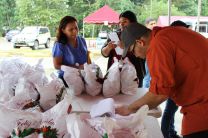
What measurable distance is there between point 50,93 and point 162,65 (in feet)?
1.87

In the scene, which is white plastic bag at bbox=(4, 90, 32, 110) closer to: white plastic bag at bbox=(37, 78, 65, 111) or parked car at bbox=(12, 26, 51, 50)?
white plastic bag at bbox=(37, 78, 65, 111)

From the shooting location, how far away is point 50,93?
1.45 meters

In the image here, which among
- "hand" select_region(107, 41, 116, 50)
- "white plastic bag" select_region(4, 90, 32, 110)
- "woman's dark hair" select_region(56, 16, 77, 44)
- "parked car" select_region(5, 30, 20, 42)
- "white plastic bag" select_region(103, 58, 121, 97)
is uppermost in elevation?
"woman's dark hair" select_region(56, 16, 77, 44)

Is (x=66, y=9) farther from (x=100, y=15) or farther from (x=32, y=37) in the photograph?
(x=32, y=37)

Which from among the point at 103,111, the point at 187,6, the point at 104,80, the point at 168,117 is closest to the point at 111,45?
the point at 104,80

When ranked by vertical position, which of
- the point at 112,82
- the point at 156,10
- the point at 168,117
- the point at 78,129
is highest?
the point at 156,10

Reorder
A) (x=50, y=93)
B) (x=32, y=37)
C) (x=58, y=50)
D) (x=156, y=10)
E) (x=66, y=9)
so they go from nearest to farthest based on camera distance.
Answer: (x=50, y=93) < (x=58, y=50) < (x=66, y=9) < (x=32, y=37) < (x=156, y=10)

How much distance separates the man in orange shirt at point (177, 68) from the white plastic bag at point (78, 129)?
34 centimetres

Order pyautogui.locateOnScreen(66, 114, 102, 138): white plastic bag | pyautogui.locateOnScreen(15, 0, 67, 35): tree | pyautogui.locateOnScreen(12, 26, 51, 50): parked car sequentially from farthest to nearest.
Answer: pyautogui.locateOnScreen(12, 26, 51, 50): parked car < pyautogui.locateOnScreen(15, 0, 67, 35): tree < pyautogui.locateOnScreen(66, 114, 102, 138): white plastic bag

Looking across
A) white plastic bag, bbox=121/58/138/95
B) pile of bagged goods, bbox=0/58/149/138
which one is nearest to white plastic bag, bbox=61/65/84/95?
pile of bagged goods, bbox=0/58/149/138

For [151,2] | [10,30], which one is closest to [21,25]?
[10,30]

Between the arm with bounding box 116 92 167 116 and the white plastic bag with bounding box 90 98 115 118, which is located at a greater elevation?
the white plastic bag with bounding box 90 98 115 118

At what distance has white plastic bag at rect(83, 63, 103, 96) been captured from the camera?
5.93ft

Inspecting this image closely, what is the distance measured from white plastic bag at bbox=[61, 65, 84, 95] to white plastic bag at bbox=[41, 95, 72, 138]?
801 millimetres
